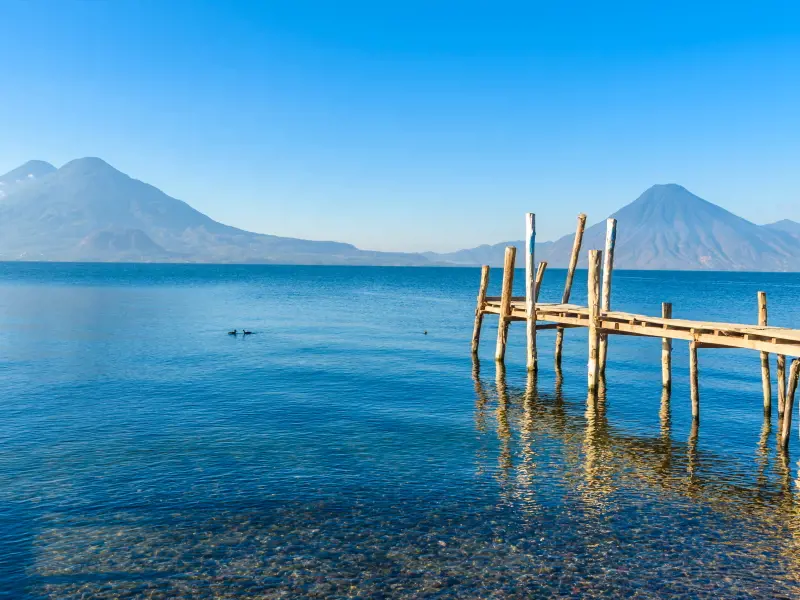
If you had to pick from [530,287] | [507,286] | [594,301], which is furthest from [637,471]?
[507,286]

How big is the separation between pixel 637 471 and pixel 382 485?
748cm

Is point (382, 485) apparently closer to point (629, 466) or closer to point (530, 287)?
point (629, 466)

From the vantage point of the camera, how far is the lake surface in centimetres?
1133

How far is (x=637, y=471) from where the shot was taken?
17.1 m

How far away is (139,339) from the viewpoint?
42.5 m

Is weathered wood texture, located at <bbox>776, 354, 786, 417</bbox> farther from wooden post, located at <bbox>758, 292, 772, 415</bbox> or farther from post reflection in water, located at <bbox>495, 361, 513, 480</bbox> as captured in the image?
post reflection in water, located at <bbox>495, 361, 513, 480</bbox>

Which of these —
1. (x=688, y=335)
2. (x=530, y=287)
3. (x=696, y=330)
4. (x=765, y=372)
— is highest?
(x=530, y=287)

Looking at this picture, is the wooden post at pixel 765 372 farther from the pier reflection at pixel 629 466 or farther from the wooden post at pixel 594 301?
the wooden post at pixel 594 301

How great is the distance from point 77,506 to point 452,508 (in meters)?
8.81

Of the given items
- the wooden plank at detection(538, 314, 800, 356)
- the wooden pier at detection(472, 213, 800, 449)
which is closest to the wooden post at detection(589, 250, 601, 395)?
the wooden pier at detection(472, 213, 800, 449)

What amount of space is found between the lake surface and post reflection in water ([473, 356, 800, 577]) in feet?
0.27

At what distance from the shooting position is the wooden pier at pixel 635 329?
63.1ft

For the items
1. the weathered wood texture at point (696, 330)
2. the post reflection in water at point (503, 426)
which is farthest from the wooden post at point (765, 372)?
the post reflection in water at point (503, 426)

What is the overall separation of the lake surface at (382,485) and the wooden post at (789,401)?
79cm
